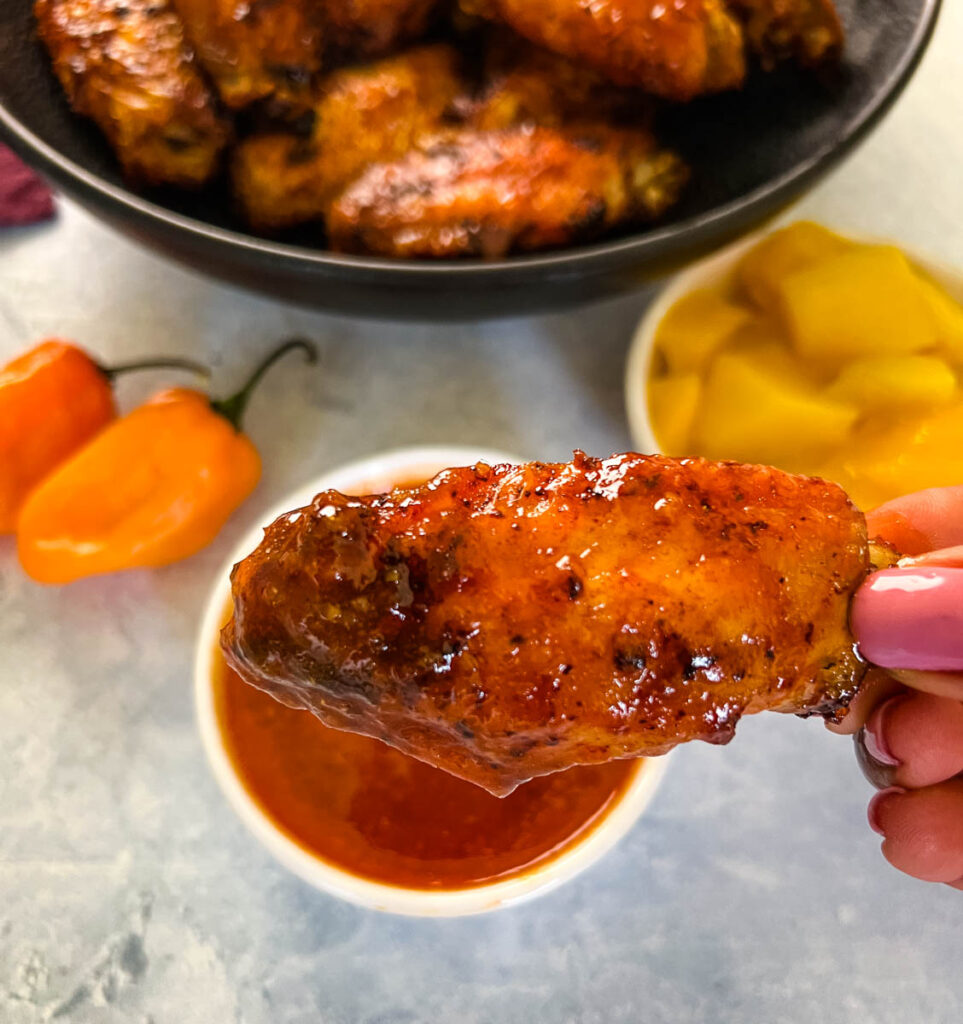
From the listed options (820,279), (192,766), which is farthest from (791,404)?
(192,766)

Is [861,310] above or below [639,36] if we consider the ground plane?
below

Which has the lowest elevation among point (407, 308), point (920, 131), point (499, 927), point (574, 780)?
point (499, 927)

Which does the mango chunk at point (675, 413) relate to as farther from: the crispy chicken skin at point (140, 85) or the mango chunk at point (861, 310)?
the crispy chicken skin at point (140, 85)

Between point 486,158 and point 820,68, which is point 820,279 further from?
point 486,158

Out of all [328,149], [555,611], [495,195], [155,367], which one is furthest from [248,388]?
[555,611]

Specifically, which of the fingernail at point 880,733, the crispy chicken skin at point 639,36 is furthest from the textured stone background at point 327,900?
the crispy chicken skin at point 639,36

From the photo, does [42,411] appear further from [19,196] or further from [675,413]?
[675,413]
